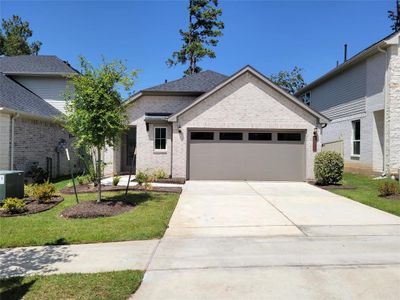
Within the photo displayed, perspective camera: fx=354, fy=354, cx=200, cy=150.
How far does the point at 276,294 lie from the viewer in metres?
4.27

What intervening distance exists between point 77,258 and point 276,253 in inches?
127

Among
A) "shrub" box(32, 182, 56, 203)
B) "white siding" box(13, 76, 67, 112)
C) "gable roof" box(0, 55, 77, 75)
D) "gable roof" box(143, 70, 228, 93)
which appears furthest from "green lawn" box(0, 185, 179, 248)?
"gable roof" box(0, 55, 77, 75)

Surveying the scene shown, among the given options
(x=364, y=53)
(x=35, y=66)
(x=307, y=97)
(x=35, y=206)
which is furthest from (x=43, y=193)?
(x=307, y=97)

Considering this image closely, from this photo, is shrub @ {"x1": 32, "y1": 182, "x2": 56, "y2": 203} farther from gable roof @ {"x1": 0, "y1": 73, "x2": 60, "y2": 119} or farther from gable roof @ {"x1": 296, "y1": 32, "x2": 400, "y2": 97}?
gable roof @ {"x1": 296, "y1": 32, "x2": 400, "y2": 97}

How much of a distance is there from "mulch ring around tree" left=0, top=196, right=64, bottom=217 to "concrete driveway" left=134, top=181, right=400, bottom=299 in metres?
3.58

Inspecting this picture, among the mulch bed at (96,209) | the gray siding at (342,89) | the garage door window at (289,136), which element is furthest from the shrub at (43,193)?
the gray siding at (342,89)

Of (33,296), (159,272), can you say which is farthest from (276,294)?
(33,296)

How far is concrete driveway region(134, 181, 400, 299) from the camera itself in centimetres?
441

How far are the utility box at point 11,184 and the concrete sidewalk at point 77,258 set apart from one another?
14.5ft

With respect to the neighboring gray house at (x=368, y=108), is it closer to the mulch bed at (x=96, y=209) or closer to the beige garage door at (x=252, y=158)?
the beige garage door at (x=252, y=158)

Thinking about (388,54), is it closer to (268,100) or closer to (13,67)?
(268,100)

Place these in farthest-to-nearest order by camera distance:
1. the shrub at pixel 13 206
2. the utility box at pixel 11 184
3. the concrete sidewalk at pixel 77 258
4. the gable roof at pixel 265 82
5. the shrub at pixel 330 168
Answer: the gable roof at pixel 265 82 → the shrub at pixel 330 168 → the utility box at pixel 11 184 → the shrub at pixel 13 206 → the concrete sidewalk at pixel 77 258

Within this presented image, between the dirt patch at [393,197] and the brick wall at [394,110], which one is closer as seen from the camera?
the dirt patch at [393,197]

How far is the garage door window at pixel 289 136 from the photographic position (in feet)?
56.6
